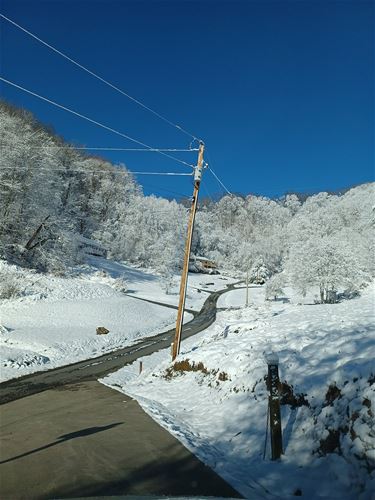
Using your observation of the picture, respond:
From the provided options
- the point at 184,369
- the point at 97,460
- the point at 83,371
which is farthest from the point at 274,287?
the point at 97,460

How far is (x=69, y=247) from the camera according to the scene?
1866 inches

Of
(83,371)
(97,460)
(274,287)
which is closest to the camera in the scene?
(97,460)

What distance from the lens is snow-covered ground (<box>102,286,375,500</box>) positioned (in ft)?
18.6

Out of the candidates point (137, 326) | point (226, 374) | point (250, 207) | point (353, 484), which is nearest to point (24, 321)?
point (137, 326)

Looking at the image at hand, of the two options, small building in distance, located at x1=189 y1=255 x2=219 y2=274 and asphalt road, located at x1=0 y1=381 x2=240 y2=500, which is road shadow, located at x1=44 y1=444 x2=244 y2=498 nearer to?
asphalt road, located at x1=0 y1=381 x2=240 y2=500

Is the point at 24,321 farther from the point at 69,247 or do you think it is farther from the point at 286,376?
the point at 286,376

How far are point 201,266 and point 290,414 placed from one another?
287 ft

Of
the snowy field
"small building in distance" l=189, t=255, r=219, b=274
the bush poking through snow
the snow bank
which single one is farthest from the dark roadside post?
"small building in distance" l=189, t=255, r=219, b=274

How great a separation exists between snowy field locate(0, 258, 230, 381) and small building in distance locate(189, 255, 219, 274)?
1573 inches

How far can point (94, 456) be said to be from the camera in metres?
6.61

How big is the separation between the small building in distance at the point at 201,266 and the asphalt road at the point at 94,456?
3148 inches

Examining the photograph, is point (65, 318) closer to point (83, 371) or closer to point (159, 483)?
point (83, 371)

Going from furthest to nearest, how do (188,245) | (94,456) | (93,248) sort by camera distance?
(93,248) → (188,245) → (94,456)

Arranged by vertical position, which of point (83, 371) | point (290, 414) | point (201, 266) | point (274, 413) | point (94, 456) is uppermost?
point (201, 266)
